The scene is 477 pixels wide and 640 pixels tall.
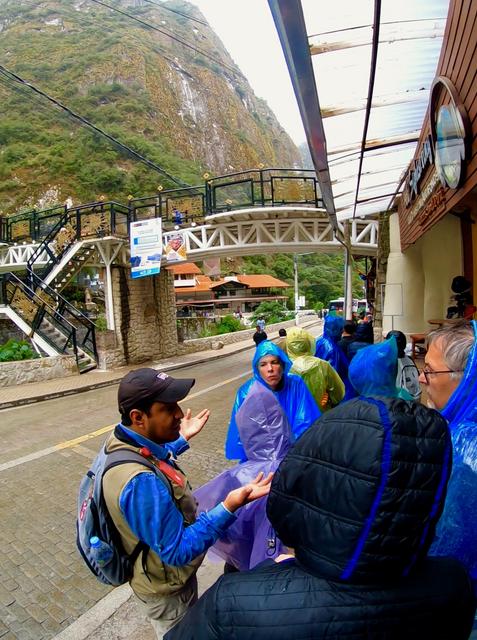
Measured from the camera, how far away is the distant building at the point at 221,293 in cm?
4400

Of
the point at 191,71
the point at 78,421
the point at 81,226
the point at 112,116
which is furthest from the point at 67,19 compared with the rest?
the point at 78,421

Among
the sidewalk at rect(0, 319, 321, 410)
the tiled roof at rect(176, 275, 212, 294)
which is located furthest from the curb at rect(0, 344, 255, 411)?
the tiled roof at rect(176, 275, 212, 294)

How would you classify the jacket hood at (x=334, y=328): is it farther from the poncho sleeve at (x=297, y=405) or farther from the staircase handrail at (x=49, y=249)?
→ the staircase handrail at (x=49, y=249)

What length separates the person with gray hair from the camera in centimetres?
108

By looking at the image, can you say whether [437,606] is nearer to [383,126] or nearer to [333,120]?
[333,120]

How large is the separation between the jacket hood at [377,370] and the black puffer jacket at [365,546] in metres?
2.05

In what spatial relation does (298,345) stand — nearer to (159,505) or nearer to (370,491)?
(159,505)

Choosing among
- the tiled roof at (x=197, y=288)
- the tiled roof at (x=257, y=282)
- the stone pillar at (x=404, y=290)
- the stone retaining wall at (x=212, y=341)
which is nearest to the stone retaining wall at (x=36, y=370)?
the stone retaining wall at (x=212, y=341)

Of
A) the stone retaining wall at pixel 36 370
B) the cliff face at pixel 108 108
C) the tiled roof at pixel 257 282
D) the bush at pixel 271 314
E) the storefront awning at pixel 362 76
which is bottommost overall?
the stone retaining wall at pixel 36 370

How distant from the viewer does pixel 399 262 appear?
26.2ft

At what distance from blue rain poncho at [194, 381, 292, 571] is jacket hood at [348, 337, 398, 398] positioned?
3.82 ft

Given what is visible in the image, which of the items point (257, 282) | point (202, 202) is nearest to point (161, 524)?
point (202, 202)

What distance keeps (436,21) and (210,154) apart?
86.2 metres

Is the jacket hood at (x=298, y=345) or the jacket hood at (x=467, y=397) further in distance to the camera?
the jacket hood at (x=298, y=345)
